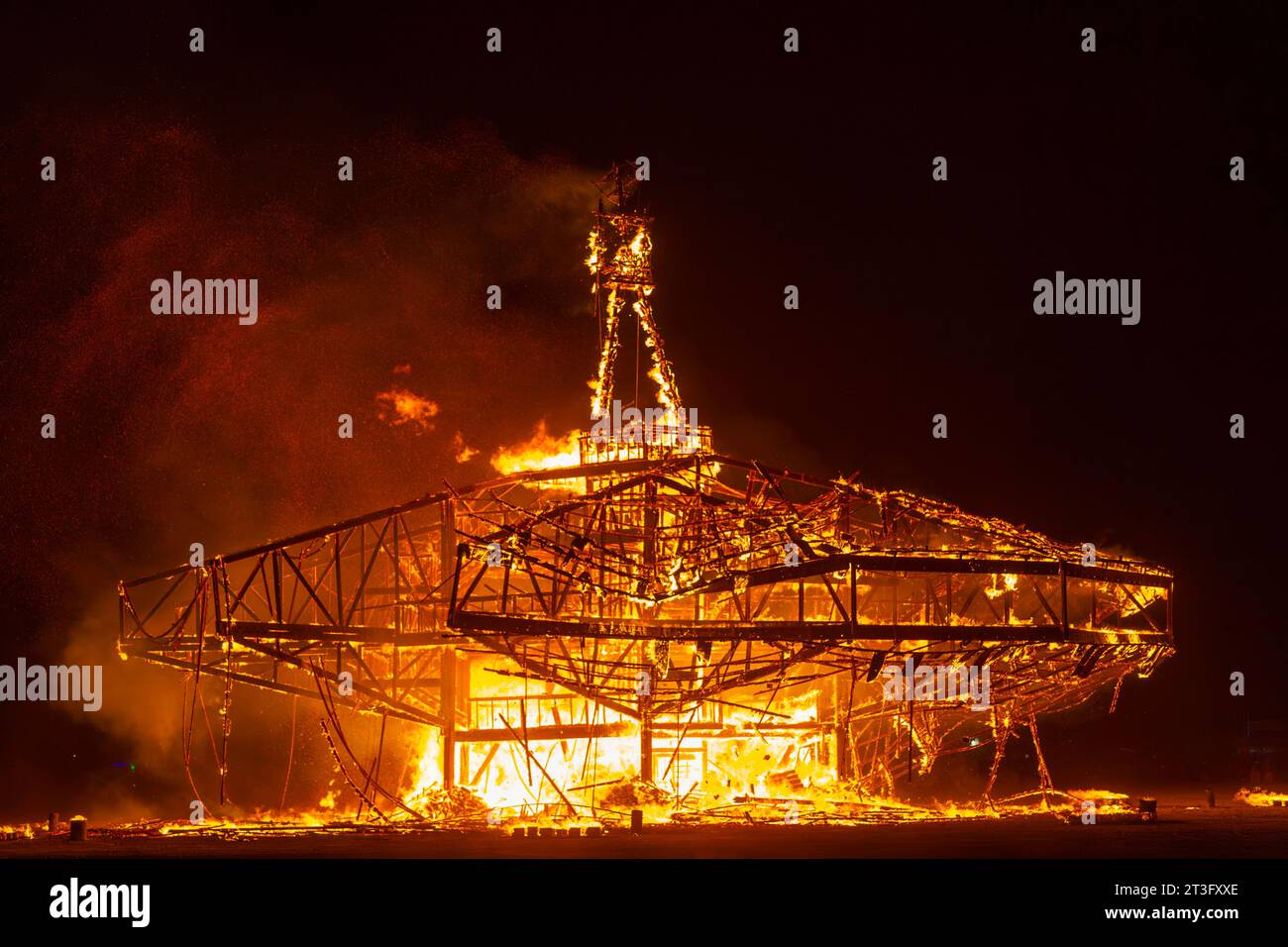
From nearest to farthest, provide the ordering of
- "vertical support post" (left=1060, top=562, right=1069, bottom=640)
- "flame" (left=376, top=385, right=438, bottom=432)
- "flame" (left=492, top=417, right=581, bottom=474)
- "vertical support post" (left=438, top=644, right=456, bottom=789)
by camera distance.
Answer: "vertical support post" (left=1060, top=562, right=1069, bottom=640)
"vertical support post" (left=438, top=644, right=456, bottom=789)
"flame" (left=492, top=417, right=581, bottom=474)
"flame" (left=376, top=385, right=438, bottom=432)

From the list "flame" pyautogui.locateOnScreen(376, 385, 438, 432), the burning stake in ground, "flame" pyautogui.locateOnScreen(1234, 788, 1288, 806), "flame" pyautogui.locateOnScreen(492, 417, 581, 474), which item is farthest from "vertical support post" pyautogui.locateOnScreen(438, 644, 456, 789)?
"flame" pyautogui.locateOnScreen(1234, 788, 1288, 806)

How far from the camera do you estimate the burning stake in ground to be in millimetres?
39656

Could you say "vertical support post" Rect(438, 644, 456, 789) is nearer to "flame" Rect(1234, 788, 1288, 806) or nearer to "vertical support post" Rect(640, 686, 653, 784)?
"vertical support post" Rect(640, 686, 653, 784)

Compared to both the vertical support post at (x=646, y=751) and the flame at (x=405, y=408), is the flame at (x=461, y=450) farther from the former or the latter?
the vertical support post at (x=646, y=751)

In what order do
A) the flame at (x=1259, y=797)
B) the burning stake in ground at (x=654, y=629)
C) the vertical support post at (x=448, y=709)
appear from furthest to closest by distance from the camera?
1. the flame at (x=1259, y=797)
2. the vertical support post at (x=448, y=709)
3. the burning stake in ground at (x=654, y=629)

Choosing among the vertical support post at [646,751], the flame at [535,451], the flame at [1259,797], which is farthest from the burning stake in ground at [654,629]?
the flame at [1259,797]

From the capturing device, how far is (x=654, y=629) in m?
39.2

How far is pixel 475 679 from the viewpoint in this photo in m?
48.8

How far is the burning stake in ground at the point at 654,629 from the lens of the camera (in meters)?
39.7

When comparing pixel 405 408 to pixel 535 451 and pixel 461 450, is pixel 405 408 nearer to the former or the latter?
pixel 461 450
